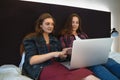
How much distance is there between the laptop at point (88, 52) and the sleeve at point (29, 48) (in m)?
0.27

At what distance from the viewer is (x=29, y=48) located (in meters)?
1.41

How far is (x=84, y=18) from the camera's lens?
225cm

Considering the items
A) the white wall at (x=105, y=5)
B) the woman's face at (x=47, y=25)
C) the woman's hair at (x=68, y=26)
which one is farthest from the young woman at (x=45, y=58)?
the white wall at (x=105, y=5)

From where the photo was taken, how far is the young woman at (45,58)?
1243 millimetres

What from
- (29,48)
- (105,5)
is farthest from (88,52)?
(105,5)

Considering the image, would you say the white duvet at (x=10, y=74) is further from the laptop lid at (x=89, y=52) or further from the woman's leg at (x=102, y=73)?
the woman's leg at (x=102, y=73)

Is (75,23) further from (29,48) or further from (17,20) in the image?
(29,48)

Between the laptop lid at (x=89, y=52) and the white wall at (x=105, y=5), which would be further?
the white wall at (x=105, y=5)

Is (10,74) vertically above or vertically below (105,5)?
below

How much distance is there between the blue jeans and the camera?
4.38ft

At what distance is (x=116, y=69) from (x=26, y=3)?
102 cm

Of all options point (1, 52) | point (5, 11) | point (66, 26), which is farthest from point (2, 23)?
point (66, 26)

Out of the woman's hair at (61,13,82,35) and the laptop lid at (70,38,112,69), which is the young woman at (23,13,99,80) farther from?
the woman's hair at (61,13,82,35)

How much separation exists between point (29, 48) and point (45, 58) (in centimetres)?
17
